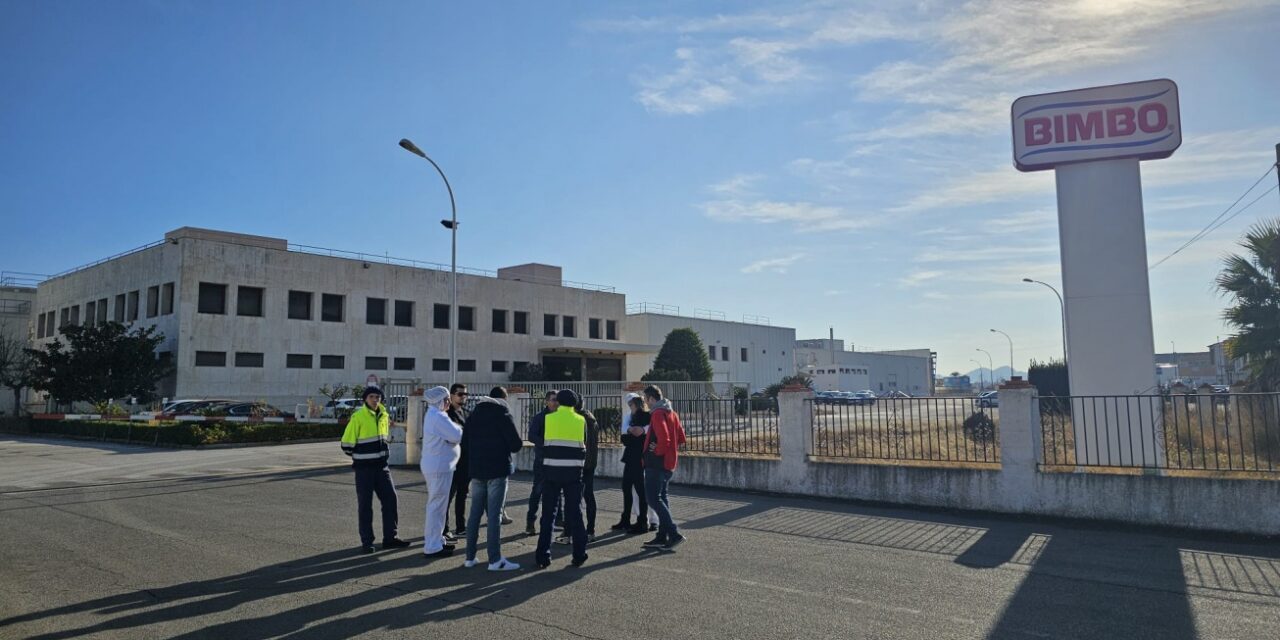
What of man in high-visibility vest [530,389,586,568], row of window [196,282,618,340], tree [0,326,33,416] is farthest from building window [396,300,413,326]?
man in high-visibility vest [530,389,586,568]

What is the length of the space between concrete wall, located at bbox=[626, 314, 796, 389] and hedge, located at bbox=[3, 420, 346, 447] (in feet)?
99.7

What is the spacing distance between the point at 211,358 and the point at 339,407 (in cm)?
898

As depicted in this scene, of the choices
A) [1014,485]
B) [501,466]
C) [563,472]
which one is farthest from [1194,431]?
[501,466]

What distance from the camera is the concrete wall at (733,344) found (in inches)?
2352

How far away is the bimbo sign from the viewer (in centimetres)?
1320

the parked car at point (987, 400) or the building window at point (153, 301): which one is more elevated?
the building window at point (153, 301)

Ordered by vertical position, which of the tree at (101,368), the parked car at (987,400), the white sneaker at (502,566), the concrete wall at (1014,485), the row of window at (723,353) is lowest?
the white sneaker at (502,566)

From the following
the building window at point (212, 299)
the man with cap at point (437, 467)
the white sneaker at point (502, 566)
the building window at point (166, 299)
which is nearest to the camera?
the white sneaker at point (502, 566)

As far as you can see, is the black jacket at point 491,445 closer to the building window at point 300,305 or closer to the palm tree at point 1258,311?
the palm tree at point 1258,311

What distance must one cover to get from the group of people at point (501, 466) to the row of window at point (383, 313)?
3384cm

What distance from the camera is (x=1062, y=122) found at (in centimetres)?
1377

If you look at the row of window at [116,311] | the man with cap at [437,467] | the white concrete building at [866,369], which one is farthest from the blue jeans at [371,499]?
the white concrete building at [866,369]

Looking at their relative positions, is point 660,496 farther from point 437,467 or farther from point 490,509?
point 437,467

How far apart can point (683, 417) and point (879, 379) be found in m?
93.1
